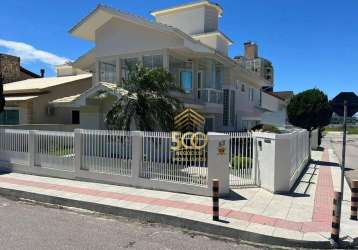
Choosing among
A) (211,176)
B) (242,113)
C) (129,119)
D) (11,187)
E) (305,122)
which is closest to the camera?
(211,176)

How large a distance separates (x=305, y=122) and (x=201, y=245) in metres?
16.0

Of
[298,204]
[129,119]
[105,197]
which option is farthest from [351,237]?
[129,119]

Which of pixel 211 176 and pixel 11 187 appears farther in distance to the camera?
pixel 11 187

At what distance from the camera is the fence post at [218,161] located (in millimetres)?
9320

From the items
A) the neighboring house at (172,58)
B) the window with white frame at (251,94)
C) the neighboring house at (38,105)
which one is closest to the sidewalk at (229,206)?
the neighboring house at (172,58)

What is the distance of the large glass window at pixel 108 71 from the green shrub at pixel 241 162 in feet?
39.3

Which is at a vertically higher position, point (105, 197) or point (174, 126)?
point (174, 126)

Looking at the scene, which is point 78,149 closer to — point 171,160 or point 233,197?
point 171,160

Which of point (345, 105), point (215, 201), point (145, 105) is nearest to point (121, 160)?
point (145, 105)

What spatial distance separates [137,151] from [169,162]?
43.3 inches

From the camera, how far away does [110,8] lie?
18141mm

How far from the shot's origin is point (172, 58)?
62.0 feet

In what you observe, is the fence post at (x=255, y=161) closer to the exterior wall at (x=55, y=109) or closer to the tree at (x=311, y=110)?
the tree at (x=311, y=110)

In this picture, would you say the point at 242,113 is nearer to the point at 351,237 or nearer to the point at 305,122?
the point at 305,122
